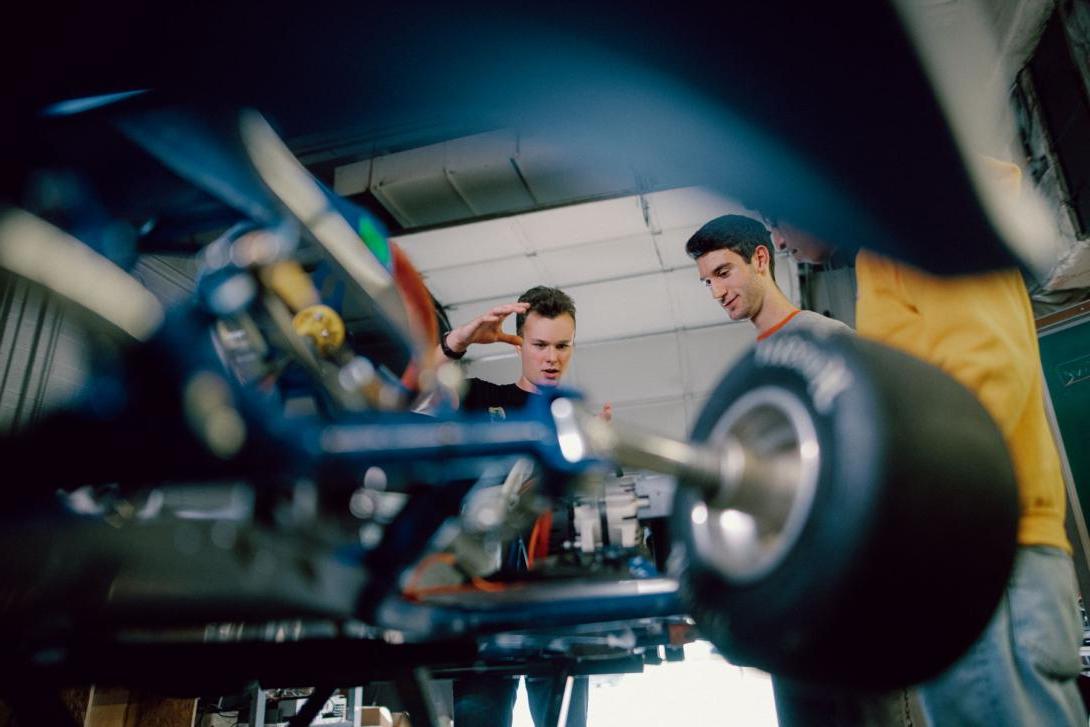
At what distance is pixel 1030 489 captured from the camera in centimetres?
83

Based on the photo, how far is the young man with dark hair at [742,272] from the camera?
141 centimetres

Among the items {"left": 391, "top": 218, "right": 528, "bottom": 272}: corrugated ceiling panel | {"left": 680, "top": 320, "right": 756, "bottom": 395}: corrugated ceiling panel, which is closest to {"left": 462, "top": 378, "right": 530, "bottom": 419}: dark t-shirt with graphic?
{"left": 391, "top": 218, "right": 528, "bottom": 272}: corrugated ceiling panel

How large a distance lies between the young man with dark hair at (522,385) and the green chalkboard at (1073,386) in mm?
2258

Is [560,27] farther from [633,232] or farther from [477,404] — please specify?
[633,232]

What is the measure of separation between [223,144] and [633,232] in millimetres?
3808

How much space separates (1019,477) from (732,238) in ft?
2.79

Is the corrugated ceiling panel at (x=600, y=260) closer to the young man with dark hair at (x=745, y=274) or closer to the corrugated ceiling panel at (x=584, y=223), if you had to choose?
the corrugated ceiling panel at (x=584, y=223)

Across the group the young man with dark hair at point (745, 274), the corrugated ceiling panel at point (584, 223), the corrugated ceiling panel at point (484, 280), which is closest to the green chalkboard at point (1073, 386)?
the young man with dark hair at point (745, 274)

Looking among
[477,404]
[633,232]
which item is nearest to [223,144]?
[477,404]

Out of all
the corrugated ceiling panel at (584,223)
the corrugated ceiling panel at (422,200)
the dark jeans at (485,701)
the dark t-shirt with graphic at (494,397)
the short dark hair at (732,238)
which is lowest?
the dark jeans at (485,701)

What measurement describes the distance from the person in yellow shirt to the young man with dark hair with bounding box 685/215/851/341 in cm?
43

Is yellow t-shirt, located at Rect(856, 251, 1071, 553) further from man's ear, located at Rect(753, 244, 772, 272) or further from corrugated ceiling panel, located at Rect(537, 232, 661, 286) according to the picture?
corrugated ceiling panel, located at Rect(537, 232, 661, 286)

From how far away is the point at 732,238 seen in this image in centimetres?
144

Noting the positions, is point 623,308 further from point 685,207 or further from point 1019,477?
point 1019,477
